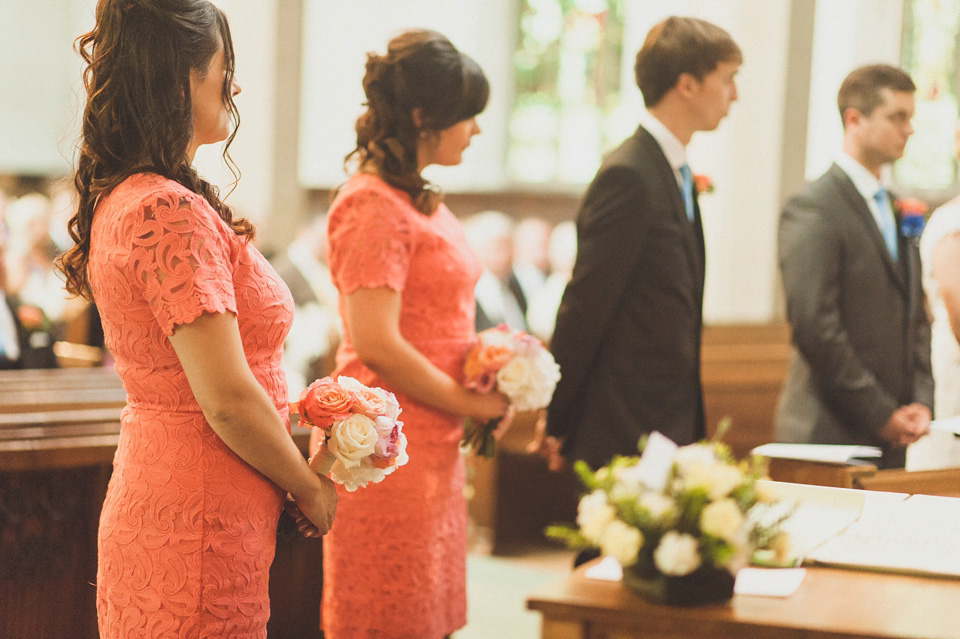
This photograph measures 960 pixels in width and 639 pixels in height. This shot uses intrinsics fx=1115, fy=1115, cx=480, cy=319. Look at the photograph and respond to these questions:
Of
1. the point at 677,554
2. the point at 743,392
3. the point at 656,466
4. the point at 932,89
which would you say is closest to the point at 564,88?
the point at 932,89

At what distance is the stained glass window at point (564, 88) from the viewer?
1227 centimetres

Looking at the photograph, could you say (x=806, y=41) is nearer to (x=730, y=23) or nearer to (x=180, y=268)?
(x=730, y=23)

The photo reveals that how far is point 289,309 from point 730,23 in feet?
24.5

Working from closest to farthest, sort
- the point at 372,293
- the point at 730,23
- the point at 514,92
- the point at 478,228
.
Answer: the point at 372,293 < the point at 730,23 < the point at 478,228 < the point at 514,92

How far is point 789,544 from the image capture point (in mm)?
1727

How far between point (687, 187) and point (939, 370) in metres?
1.31

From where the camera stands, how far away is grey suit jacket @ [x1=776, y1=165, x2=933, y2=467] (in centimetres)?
343

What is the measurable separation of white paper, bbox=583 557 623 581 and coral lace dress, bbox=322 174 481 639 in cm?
79

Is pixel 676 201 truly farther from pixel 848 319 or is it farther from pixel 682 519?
pixel 682 519

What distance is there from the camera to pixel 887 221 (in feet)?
12.0

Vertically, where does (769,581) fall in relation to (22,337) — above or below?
above

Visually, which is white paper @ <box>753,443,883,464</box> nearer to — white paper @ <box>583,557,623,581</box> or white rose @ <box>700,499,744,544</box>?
white paper @ <box>583,557,623,581</box>

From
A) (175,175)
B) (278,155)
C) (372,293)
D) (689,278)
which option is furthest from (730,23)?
(175,175)

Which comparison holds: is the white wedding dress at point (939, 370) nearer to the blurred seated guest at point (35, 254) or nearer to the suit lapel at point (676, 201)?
the suit lapel at point (676, 201)
